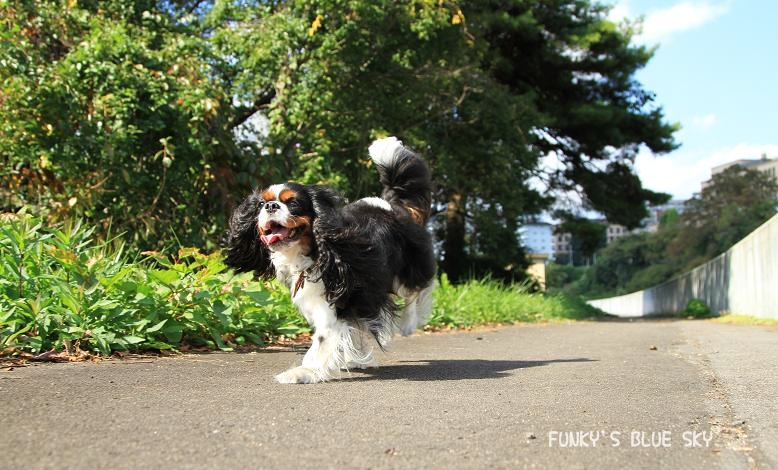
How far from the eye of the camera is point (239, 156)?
8477 mm

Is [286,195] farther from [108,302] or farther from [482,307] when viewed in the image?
[482,307]

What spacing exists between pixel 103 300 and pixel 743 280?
14.8 metres

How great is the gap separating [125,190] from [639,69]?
1737cm

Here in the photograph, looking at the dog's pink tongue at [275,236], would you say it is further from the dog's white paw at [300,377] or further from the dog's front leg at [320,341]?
the dog's white paw at [300,377]

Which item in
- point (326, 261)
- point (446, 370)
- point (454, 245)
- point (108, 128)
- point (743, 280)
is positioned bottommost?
point (446, 370)

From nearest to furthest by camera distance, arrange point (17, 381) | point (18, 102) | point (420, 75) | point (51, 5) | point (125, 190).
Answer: point (17, 381)
point (18, 102)
point (125, 190)
point (51, 5)
point (420, 75)

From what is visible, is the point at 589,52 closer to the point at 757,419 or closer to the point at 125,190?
the point at 125,190

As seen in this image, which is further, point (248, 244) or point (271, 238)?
point (248, 244)

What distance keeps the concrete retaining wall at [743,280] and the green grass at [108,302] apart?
32.5ft

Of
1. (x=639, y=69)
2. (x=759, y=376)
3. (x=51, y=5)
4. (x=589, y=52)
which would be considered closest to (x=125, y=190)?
(x=51, y=5)

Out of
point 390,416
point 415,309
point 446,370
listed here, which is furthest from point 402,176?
point 390,416

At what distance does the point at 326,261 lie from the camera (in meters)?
4.12

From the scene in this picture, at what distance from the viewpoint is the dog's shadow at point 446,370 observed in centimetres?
437

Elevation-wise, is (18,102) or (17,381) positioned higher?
(18,102)
